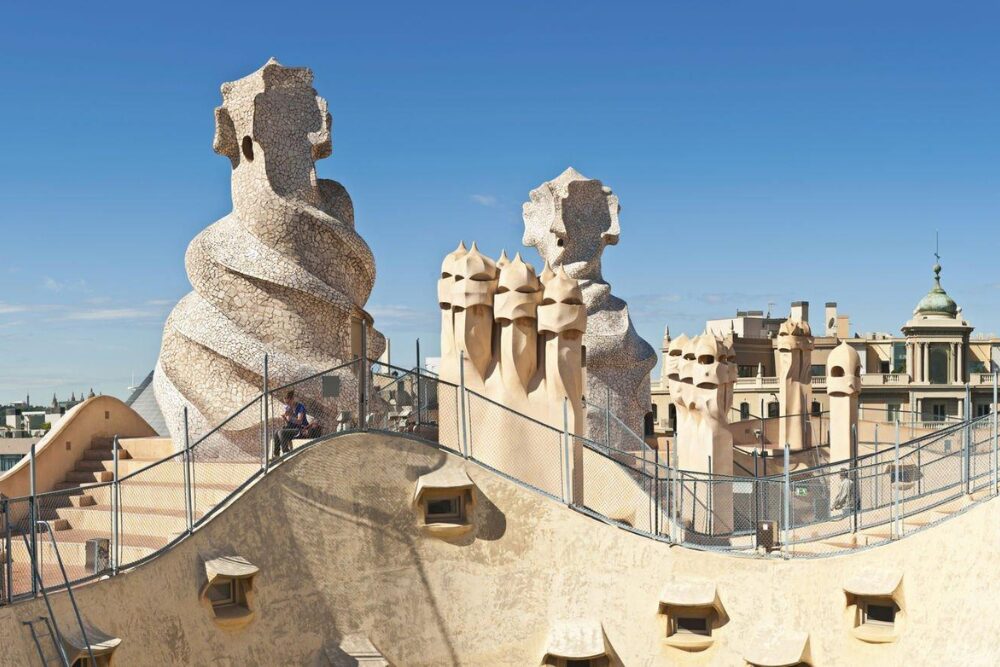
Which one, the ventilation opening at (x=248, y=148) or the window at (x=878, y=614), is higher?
the ventilation opening at (x=248, y=148)

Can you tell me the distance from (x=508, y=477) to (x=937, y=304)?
39.5 metres

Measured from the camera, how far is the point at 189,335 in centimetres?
1508

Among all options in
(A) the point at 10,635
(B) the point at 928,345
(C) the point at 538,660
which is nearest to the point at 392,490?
(C) the point at 538,660

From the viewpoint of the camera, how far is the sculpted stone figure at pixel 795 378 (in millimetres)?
23531

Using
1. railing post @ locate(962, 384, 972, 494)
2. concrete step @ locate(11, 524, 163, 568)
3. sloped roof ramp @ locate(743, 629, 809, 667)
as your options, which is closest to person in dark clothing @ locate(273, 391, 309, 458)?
concrete step @ locate(11, 524, 163, 568)

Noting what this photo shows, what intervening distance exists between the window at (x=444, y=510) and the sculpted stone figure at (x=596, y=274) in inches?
326

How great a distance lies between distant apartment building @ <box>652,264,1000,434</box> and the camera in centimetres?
4472

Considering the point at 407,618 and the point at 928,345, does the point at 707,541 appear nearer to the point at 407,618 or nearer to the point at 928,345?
the point at 407,618

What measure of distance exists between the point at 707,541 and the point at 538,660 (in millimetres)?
2915

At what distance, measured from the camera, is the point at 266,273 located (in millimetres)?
15055

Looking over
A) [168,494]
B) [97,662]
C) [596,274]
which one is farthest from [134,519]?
[596,274]

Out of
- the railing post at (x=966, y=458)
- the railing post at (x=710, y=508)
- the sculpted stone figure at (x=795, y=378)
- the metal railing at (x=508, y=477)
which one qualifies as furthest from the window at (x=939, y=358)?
the railing post at (x=966, y=458)

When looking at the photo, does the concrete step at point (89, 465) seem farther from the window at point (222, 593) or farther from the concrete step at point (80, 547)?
the window at point (222, 593)

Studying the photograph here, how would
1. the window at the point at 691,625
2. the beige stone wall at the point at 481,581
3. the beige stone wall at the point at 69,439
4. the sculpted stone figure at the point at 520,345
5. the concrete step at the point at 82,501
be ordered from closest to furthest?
the beige stone wall at the point at 481,581, the window at the point at 691,625, the concrete step at the point at 82,501, the sculpted stone figure at the point at 520,345, the beige stone wall at the point at 69,439
